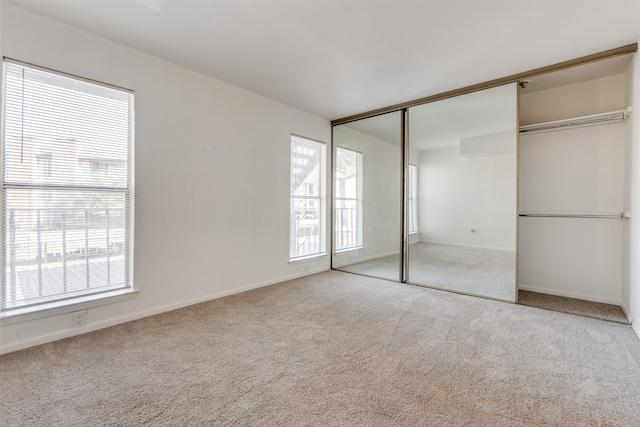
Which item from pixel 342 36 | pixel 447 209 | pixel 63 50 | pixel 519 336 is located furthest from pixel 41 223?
pixel 447 209

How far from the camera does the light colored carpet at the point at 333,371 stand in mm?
1429

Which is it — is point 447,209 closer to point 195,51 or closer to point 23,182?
point 195,51

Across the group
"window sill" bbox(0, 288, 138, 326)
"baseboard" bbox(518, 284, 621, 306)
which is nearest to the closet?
"baseboard" bbox(518, 284, 621, 306)

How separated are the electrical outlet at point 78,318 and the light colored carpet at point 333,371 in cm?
13

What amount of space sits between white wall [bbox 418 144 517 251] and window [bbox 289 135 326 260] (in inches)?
62.9

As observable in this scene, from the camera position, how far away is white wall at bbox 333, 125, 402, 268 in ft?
13.5

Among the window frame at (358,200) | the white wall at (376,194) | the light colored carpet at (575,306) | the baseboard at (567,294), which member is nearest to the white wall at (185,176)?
the window frame at (358,200)

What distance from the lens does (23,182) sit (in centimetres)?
209

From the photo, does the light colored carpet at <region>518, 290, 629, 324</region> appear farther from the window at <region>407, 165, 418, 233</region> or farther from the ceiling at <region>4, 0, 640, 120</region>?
the ceiling at <region>4, 0, 640, 120</region>

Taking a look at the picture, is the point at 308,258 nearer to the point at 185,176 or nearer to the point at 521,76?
the point at 185,176

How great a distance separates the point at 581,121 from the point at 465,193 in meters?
1.40

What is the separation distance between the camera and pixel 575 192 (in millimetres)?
3246

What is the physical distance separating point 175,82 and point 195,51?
0.44 metres

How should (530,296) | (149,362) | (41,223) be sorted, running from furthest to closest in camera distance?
(530,296) → (41,223) → (149,362)
